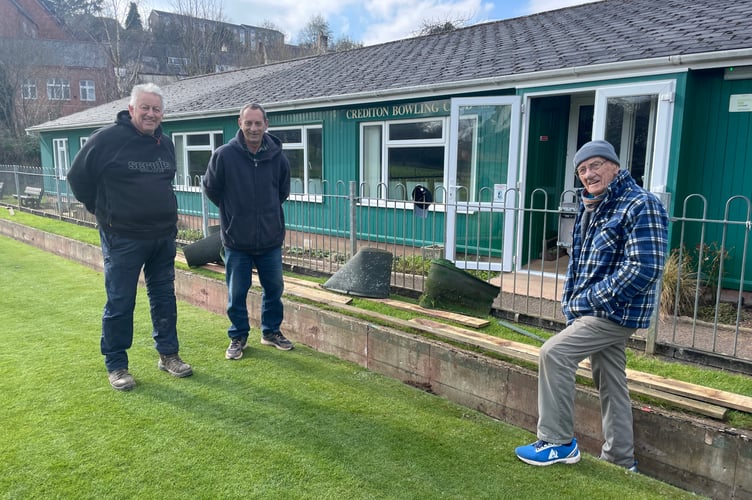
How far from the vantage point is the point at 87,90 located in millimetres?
41406

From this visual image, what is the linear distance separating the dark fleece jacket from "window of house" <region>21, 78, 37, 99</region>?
3470 cm

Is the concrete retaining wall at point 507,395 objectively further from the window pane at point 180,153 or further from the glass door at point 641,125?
the window pane at point 180,153

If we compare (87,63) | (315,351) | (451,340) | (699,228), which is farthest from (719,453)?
(87,63)

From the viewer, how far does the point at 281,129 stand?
1141 centimetres

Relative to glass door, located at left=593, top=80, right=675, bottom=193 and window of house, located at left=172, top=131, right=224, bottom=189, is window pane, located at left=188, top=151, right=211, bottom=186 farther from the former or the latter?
glass door, located at left=593, top=80, right=675, bottom=193

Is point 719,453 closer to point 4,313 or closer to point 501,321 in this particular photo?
point 501,321

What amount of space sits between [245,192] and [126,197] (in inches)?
37.2

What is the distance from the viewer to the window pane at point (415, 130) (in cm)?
870

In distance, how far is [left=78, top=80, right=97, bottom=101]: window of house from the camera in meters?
40.9

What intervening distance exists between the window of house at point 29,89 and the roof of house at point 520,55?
2380cm

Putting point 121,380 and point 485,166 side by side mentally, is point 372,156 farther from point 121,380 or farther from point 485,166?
point 121,380

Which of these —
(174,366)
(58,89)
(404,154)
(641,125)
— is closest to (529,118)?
(641,125)

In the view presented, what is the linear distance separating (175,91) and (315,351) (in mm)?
17286

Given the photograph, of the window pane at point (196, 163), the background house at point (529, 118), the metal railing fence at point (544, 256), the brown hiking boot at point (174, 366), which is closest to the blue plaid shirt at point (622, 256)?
the metal railing fence at point (544, 256)
